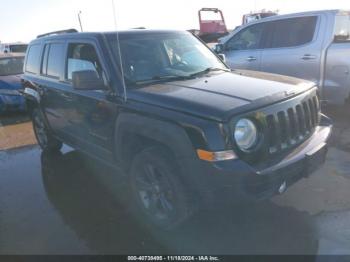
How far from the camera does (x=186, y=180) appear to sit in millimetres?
3211

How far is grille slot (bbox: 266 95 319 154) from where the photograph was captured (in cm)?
322

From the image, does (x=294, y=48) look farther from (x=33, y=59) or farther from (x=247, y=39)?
(x=33, y=59)

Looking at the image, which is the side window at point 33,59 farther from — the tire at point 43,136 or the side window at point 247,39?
the side window at point 247,39

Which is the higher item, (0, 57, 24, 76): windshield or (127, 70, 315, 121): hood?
(127, 70, 315, 121): hood

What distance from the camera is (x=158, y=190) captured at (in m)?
3.60

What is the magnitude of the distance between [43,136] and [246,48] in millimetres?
4441

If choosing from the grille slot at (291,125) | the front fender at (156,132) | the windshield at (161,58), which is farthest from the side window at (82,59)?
the grille slot at (291,125)

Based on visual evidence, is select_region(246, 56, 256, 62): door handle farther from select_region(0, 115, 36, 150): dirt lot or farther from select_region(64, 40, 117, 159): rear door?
select_region(0, 115, 36, 150): dirt lot

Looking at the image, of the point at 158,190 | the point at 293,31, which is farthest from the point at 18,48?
the point at 158,190

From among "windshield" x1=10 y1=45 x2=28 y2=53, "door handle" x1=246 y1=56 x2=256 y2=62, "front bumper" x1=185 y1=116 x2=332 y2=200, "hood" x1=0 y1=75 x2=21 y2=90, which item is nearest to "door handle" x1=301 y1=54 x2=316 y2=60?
"door handle" x1=246 y1=56 x2=256 y2=62

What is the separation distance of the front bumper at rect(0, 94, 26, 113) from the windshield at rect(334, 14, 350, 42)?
7.40m

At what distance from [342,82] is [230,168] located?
4.55 m

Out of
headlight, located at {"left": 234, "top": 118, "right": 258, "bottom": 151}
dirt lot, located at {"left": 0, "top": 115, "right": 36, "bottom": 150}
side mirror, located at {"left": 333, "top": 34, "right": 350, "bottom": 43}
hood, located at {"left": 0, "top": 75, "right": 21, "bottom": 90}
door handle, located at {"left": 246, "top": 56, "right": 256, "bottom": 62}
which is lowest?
dirt lot, located at {"left": 0, "top": 115, "right": 36, "bottom": 150}

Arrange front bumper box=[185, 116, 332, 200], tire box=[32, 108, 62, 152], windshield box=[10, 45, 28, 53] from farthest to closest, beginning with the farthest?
windshield box=[10, 45, 28, 53] → tire box=[32, 108, 62, 152] → front bumper box=[185, 116, 332, 200]
